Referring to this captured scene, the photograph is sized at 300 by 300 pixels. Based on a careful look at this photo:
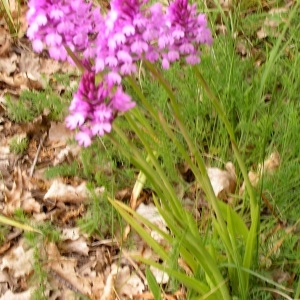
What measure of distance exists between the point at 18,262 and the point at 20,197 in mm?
261

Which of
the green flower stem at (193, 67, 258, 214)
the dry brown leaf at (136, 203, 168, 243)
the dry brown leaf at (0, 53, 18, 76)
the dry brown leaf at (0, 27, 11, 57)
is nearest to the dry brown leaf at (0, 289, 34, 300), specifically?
the dry brown leaf at (136, 203, 168, 243)

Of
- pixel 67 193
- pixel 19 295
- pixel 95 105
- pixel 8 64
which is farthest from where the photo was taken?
pixel 8 64

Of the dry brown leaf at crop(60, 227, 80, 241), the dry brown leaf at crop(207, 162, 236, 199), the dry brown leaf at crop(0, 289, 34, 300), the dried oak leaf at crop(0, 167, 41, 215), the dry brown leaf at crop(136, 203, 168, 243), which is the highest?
the dry brown leaf at crop(207, 162, 236, 199)

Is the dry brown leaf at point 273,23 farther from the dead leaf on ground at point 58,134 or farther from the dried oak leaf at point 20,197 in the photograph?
the dried oak leaf at point 20,197

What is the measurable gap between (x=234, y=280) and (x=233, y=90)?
67cm

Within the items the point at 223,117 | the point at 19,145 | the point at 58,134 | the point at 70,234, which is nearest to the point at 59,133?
the point at 58,134

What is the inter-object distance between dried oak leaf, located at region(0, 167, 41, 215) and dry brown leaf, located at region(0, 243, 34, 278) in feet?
0.54

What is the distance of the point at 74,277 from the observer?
1.49 metres

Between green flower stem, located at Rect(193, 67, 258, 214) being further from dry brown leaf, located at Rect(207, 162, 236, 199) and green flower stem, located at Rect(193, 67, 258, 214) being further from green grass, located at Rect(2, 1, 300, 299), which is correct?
dry brown leaf, located at Rect(207, 162, 236, 199)

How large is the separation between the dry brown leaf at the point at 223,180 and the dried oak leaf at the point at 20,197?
580 millimetres

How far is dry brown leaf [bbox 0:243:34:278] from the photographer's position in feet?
4.95

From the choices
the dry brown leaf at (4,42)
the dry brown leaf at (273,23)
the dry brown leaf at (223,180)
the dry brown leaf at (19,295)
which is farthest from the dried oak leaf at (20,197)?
the dry brown leaf at (273,23)

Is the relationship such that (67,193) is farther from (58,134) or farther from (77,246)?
(58,134)

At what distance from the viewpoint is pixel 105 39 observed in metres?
0.89
